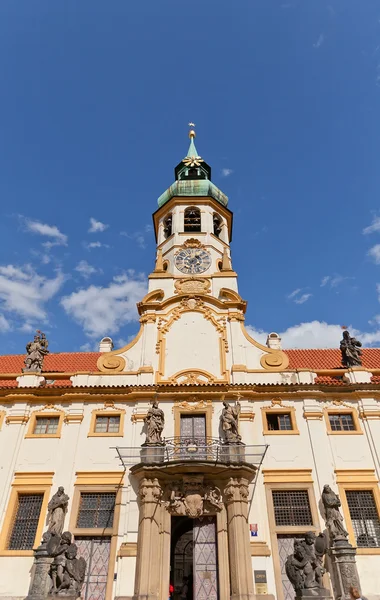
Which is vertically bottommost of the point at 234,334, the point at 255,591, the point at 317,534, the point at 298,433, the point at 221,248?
the point at 255,591

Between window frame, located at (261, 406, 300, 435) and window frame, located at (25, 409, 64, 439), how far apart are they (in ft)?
28.3

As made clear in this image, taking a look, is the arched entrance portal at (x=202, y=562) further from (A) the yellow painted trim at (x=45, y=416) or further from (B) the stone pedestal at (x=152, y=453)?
(A) the yellow painted trim at (x=45, y=416)

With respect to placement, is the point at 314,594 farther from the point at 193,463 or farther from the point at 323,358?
the point at 323,358

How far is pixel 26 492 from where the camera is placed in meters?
16.8

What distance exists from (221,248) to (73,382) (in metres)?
12.2

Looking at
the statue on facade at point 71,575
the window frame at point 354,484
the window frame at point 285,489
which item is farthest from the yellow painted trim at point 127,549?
the window frame at point 354,484

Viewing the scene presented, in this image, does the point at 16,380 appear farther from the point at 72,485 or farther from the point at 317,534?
the point at 317,534

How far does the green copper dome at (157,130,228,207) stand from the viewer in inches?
1128

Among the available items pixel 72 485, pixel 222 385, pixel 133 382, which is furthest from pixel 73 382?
pixel 222 385

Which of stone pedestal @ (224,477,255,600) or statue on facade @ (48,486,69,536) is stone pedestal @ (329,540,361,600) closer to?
stone pedestal @ (224,477,255,600)

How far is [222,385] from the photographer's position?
18.7m

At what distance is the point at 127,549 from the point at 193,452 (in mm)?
4085

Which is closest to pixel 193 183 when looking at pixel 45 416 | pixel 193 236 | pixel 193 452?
pixel 193 236

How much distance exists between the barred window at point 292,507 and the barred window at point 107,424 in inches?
273
